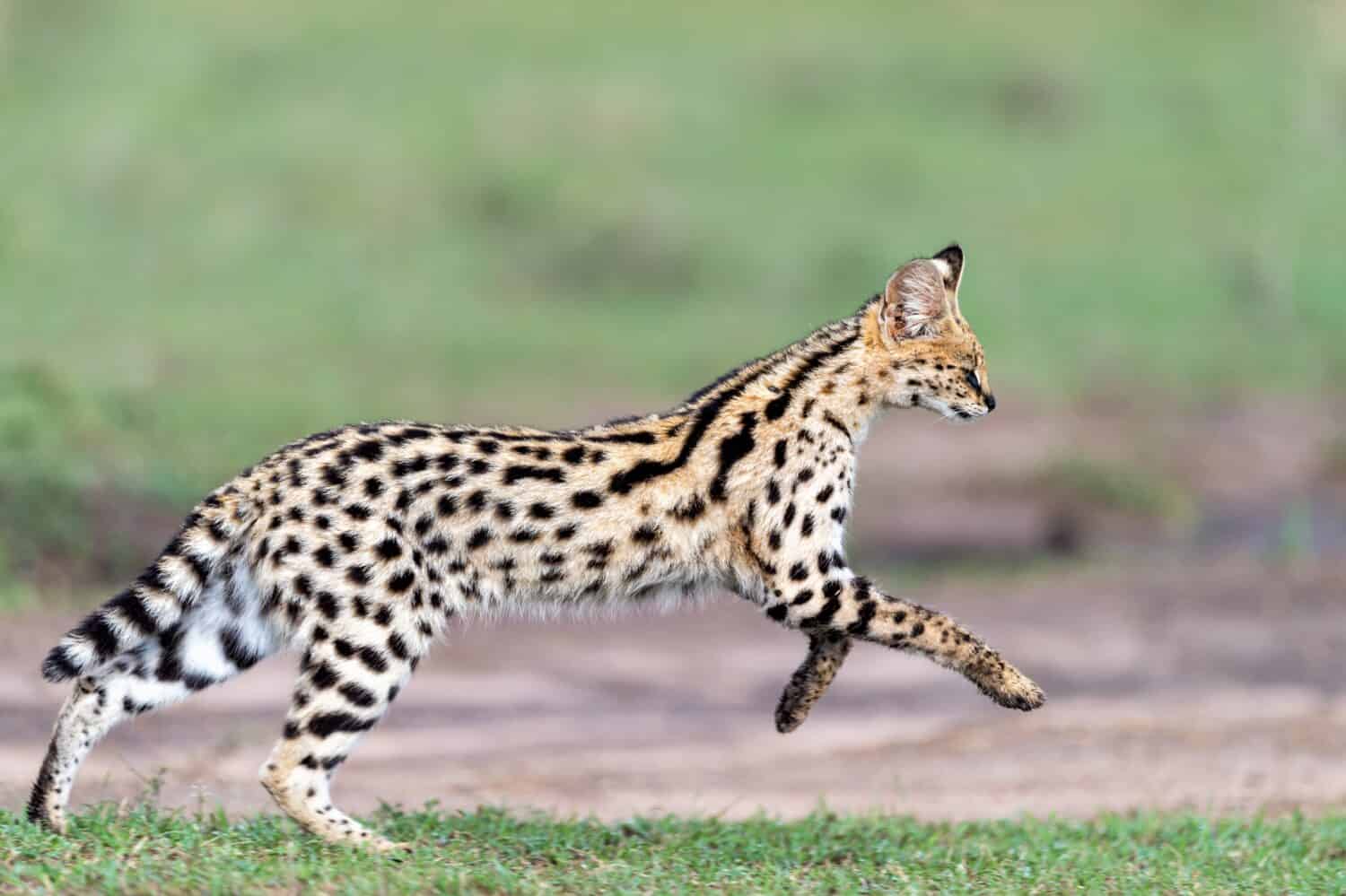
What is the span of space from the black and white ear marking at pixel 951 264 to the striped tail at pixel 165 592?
2.94 meters

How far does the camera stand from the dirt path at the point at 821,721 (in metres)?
10.2

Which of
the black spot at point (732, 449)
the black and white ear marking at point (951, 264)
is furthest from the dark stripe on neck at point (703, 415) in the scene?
the black and white ear marking at point (951, 264)

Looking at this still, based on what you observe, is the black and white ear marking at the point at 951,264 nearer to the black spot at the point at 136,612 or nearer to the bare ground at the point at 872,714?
the bare ground at the point at 872,714

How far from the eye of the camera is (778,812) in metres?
9.63

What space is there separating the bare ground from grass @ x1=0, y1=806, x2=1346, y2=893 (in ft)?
2.79

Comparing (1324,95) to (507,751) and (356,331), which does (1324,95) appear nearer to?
(356,331)

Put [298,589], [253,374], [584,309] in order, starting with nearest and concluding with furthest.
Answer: [298,589], [253,374], [584,309]

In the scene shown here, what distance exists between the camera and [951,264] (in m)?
8.54

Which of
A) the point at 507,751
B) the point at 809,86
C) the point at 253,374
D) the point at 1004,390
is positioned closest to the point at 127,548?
the point at 507,751

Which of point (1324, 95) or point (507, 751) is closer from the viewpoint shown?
point (507, 751)

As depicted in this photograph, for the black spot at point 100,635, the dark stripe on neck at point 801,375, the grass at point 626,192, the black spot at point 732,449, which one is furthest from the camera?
the grass at point 626,192

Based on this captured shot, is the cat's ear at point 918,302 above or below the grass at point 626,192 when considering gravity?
below

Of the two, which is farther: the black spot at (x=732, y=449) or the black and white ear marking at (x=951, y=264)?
the black and white ear marking at (x=951, y=264)

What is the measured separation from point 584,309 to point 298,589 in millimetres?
18472
